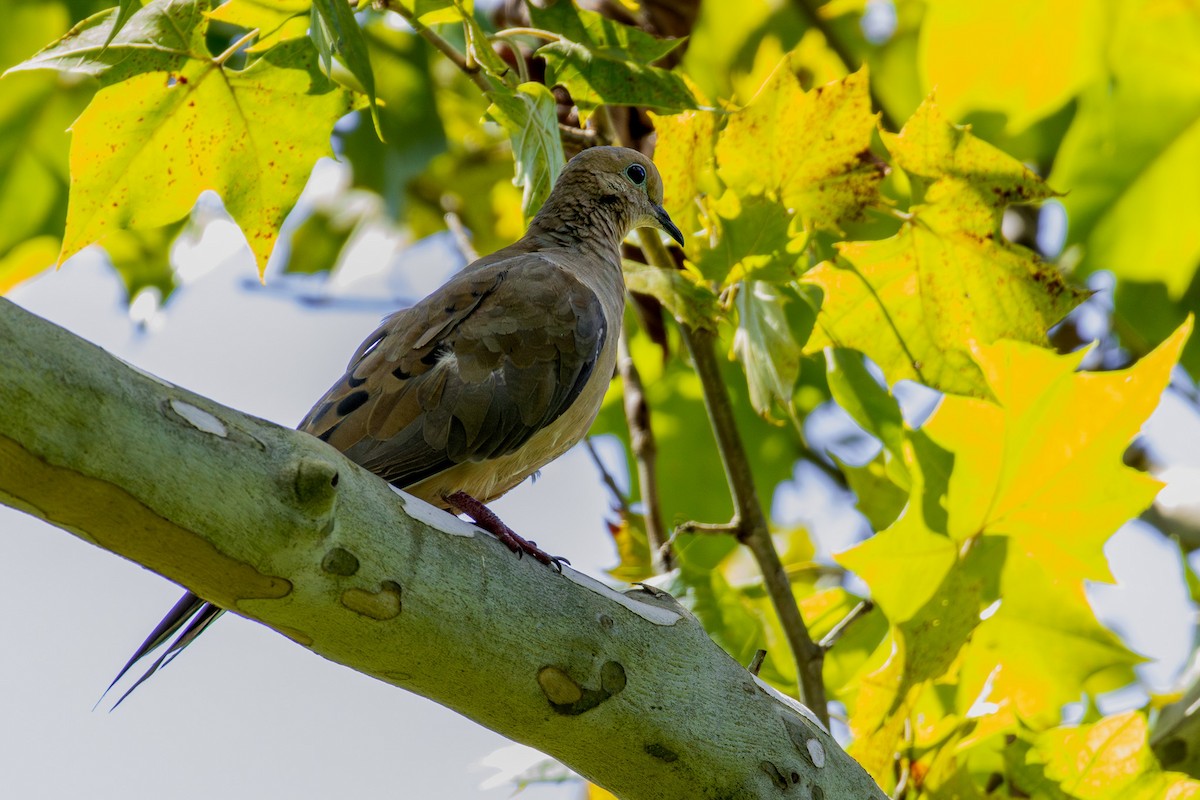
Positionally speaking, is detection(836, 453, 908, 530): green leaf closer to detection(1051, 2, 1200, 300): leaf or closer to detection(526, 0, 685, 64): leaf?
detection(1051, 2, 1200, 300): leaf

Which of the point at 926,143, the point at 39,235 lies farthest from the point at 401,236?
the point at 926,143

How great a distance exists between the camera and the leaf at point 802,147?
2.52m

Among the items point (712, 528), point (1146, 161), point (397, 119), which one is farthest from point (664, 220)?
point (1146, 161)

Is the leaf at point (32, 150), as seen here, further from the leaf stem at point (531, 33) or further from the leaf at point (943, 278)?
the leaf at point (943, 278)

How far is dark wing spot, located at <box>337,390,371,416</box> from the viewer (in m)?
2.50

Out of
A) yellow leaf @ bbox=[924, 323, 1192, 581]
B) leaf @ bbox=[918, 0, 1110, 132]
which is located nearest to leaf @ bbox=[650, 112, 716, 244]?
yellow leaf @ bbox=[924, 323, 1192, 581]

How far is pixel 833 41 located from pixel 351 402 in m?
2.28

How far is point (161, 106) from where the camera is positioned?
234 cm

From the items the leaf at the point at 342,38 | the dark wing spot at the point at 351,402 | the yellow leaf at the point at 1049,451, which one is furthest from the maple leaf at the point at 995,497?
the leaf at the point at 342,38

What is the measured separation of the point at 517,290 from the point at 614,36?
1.83 ft

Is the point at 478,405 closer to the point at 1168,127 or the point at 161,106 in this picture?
the point at 161,106

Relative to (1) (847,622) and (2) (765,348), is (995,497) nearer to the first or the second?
(1) (847,622)

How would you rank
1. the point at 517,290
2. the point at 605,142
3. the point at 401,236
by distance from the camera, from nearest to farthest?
the point at 517,290
the point at 605,142
the point at 401,236

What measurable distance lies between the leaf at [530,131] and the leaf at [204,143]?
1.27 feet
